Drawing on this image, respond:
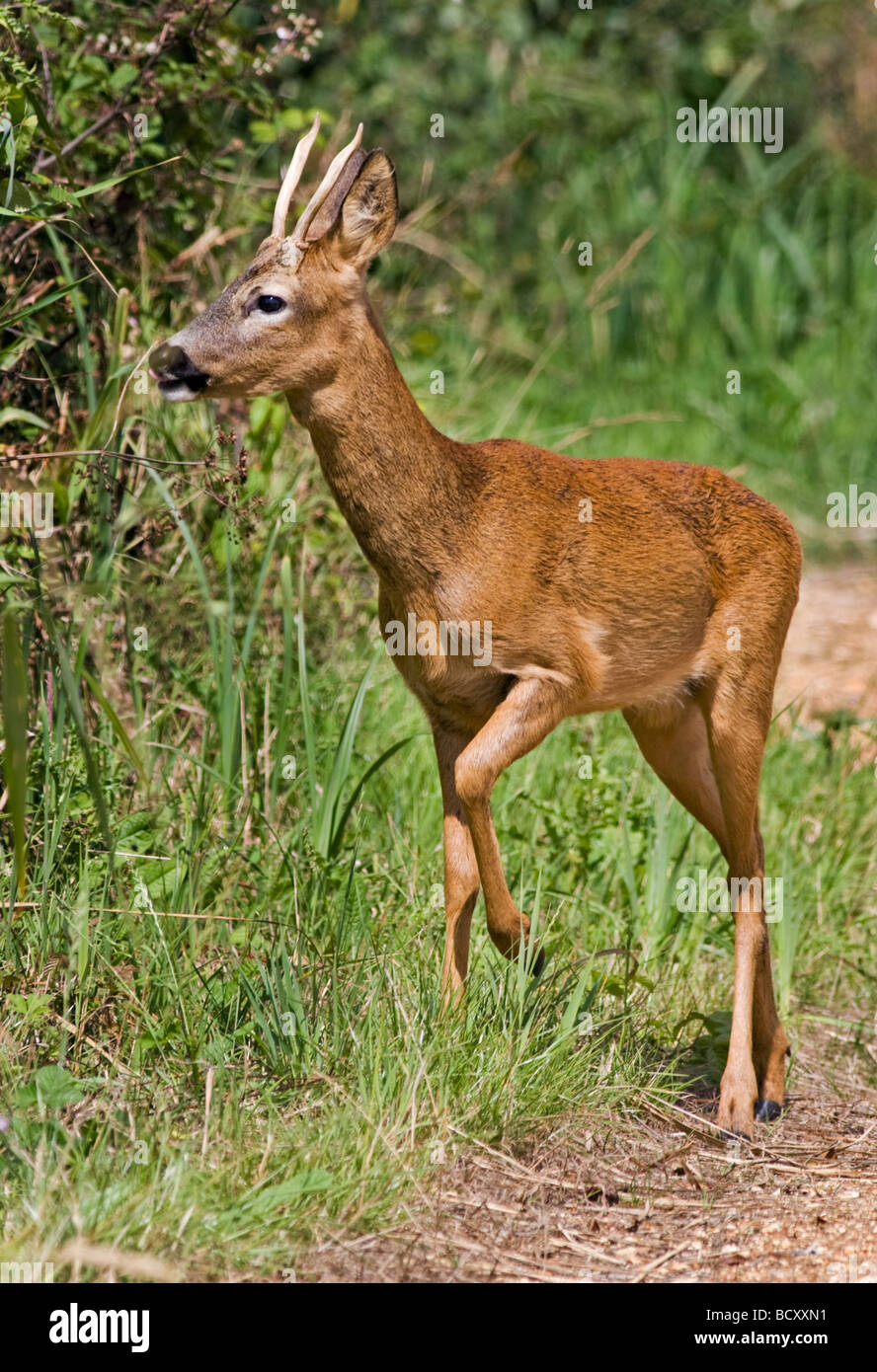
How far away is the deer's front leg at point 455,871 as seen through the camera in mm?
4930

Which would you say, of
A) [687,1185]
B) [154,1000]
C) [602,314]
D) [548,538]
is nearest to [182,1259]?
[154,1000]

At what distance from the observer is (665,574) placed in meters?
5.14

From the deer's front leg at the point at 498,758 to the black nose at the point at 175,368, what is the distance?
1.15 m

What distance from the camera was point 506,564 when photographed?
4.78 m

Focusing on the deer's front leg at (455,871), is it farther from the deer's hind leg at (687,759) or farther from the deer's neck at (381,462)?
the deer's hind leg at (687,759)

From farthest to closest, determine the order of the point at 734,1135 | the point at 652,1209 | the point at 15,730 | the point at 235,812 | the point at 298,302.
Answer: the point at 235,812 < the point at 734,1135 < the point at 298,302 < the point at 652,1209 < the point at 15,730

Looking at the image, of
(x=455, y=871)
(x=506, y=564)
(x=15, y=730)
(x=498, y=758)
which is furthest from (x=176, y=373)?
(x=455, y=871)

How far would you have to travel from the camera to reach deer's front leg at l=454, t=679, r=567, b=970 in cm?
464

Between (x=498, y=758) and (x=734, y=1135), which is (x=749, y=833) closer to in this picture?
(x=734, y=1135)

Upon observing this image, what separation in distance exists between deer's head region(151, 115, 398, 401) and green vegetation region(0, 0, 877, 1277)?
32cm

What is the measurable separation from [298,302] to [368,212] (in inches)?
13.2

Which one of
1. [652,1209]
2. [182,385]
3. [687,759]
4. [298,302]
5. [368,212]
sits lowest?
[652,1209]

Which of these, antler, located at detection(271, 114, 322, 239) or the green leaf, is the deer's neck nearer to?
antler, located at detection(271, 114, 322, 239)

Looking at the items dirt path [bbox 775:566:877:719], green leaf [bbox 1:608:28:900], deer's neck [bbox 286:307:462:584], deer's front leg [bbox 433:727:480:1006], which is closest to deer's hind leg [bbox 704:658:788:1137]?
deer's front leg [bbox 433:727:480:1006]
